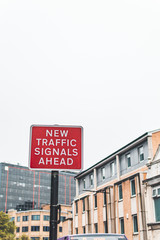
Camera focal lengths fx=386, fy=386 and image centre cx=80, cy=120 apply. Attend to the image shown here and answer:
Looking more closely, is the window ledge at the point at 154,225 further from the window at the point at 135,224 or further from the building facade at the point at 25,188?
the building facade at the point at 25,188

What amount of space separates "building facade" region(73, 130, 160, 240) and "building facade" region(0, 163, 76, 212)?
98.4 metres

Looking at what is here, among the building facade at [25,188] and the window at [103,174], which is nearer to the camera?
the window at [103,174]

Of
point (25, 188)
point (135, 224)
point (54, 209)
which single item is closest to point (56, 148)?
point (54, 209)

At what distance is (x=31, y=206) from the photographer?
152500mm

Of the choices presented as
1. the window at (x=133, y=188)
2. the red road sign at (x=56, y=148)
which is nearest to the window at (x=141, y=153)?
the window at (x=133, y=188)

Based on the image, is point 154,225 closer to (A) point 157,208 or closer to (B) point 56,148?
(A) point 157,208

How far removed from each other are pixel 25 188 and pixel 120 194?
118 metres

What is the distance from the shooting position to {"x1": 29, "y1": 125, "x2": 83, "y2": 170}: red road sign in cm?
569

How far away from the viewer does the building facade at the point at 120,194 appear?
1558 inches

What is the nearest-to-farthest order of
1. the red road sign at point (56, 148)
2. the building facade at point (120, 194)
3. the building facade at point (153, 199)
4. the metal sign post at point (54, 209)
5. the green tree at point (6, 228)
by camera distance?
1. the metal sign post at point (54, 209)
2. the red road sign at point (56, 148)
3. the building facade at point (153, 199)
4. the building facade at point (120, 194)
5. the green tree at point (6, 228)

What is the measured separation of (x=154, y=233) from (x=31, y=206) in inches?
4788

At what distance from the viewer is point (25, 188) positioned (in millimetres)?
157250

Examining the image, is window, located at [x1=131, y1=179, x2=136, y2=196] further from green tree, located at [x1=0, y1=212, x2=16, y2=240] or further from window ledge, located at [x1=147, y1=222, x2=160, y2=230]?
green tree, located at [x1=0, y1=212, x2=16, y2=240]

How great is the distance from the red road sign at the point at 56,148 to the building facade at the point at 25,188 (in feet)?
486
